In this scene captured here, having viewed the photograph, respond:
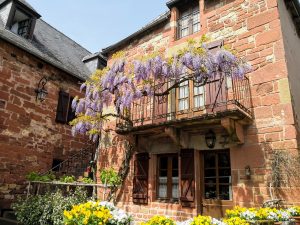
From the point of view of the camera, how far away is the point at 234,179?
5465 millimetres

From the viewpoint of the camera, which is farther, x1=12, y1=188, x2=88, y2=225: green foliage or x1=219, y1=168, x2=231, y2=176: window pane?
x1=12, y1=188, x2=88, y2=225: green foliage

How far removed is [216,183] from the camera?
5781 mm

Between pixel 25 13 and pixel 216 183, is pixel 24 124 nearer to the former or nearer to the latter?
pixel 25 13

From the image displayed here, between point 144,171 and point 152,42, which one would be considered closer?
point 144,171

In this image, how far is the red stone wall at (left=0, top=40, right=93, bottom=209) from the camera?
766 centimetres

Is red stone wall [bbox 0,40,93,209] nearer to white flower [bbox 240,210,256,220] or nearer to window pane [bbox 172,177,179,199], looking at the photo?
window pane [bbox 172,177,179,199]

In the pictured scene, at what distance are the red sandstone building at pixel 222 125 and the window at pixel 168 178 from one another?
2cm

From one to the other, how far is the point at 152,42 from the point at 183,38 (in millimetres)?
1159

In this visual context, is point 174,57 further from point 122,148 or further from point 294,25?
point 294,25

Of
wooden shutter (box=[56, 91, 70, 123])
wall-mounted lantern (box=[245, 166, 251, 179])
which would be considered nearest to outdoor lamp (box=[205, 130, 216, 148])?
wall-mounted lantern (box=[245, 166, 251, 179])

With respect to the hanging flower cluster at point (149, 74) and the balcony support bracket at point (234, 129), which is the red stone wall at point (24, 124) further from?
the balcony support bracket at point (234, 129)

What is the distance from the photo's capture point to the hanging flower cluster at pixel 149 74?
587 centimetres

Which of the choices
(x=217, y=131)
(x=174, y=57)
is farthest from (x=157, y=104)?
(x=217, y=131)

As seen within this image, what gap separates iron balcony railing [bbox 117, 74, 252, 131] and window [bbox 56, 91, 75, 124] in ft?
9.22
